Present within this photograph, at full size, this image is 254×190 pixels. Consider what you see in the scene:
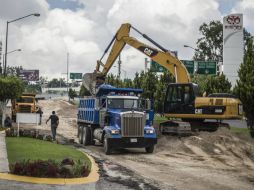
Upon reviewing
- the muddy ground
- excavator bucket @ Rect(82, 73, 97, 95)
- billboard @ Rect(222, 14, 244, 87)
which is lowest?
the muddy ground

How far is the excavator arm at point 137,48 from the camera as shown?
102ft

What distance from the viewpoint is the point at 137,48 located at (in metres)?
32.2

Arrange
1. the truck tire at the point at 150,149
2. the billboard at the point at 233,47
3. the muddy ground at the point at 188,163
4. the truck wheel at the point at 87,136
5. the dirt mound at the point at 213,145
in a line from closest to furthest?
1. the muddy ground at the point at 188,163
2. the truck tire at the point at 150,149
3. the dirt mound at the point at 213,145
4. the truck wheel at the point at 87,136
5. the billboard at the point at 233,47

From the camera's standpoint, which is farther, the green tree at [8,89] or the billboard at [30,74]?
the billboard at [30,74]

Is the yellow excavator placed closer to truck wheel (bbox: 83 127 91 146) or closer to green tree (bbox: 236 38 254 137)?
green tree (bbox: 236 38 254 137)

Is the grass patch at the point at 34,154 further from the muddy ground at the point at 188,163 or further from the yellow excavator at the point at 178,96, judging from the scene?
the yellow excavator at the point at 178,96

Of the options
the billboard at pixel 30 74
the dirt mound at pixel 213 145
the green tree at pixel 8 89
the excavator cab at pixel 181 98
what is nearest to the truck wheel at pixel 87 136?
the dirt mound at pixel 213 145

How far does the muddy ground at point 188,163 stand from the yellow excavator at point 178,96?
3.78 ft

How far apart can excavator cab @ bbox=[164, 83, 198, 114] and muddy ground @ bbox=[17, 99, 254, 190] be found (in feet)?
5.72

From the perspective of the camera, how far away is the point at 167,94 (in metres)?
30.2

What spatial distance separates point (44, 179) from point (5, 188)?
1.05m

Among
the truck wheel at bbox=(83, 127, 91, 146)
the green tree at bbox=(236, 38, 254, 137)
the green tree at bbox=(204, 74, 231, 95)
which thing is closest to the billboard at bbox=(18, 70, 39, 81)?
the green tree at bbox=(204, 74, 231, 95)

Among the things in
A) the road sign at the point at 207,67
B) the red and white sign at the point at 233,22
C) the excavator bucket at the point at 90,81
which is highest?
the red and white sign at the point at 233,22

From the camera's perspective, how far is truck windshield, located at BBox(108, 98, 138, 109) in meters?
25.2
